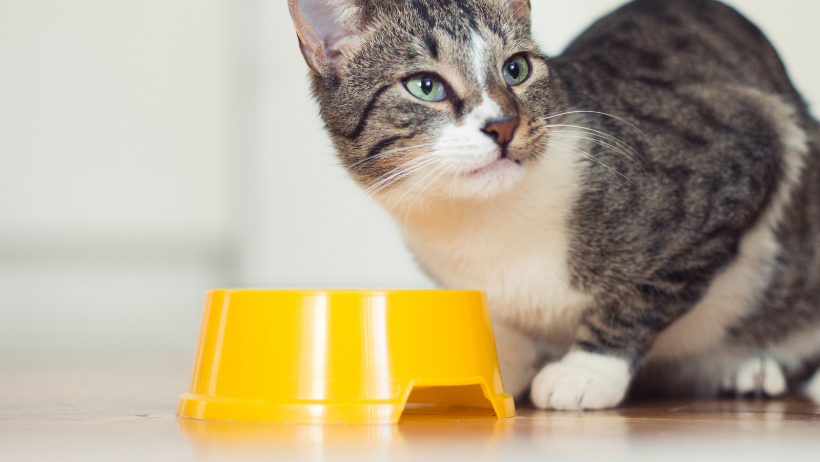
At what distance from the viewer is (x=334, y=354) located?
1103 millimetres

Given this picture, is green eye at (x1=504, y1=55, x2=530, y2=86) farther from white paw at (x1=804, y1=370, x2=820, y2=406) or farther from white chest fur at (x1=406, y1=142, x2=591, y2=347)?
white paw at (x1=804, y1=370, x2=820, y2=406)

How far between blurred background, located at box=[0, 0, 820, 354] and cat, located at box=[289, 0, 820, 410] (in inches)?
62.1

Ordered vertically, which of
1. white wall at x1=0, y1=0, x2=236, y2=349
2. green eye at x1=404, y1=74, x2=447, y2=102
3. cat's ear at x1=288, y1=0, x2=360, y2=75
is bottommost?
green eye at x1=404, y1=74, x2=447, y2=102

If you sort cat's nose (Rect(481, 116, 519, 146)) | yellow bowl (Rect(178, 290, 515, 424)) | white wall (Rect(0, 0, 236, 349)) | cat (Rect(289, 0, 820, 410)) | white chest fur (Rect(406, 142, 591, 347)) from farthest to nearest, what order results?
white wall (Rect(0, 0, 236, 349))
white chest fur (Rect(406, 142, 591, 347))
cat (Rect(289, 0, 820, 410))
cat's nose (Rect(481, 116, 519, 146))
yellow bowl (Rect(178, 290, 515, 424))

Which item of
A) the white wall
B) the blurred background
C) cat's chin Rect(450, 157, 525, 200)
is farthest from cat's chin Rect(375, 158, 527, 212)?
the white wall

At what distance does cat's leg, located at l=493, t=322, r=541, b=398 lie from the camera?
157cm

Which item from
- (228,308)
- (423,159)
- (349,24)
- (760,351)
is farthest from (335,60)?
(760,351)

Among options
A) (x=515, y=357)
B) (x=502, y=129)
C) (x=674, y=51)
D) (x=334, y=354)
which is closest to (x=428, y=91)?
(x=502, y=129)

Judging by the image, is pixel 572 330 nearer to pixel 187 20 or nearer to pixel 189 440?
pixel 189 440

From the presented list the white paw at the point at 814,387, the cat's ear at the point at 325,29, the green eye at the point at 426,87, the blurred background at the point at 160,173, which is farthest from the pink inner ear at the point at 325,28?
the blurred background at the point at 160,173

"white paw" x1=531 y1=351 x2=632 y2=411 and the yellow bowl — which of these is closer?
the yellow bowl

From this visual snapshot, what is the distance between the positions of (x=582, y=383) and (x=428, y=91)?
0.57 m

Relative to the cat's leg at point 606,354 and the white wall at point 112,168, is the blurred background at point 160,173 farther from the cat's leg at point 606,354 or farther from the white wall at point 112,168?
the cat's leg at point 606,354

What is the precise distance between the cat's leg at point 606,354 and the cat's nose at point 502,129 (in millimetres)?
408
